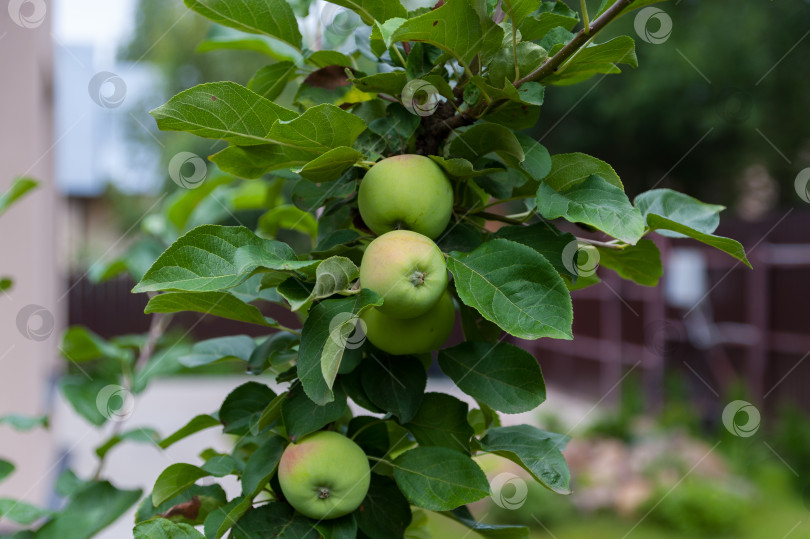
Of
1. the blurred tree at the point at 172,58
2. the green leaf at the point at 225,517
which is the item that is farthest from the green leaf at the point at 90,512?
the blurred tree at the point at 172,58

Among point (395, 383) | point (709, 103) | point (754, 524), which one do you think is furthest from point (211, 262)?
point (709, 103)

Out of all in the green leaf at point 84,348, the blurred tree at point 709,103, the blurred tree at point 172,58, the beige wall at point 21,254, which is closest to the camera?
the green leaf at point 84,348

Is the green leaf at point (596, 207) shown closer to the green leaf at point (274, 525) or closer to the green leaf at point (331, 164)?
the green leaf at point (331, 164)

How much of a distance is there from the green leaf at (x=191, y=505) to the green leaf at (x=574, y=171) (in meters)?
0.36

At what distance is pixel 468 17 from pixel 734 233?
5.37m

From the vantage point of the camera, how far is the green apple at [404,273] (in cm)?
42

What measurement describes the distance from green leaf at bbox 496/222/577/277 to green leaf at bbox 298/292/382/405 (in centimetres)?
13

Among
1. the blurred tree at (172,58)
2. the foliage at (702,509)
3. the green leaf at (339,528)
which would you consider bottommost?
the foliage at (702,509)

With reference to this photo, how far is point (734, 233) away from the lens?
5262mm

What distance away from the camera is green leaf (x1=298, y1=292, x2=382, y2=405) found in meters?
0.41

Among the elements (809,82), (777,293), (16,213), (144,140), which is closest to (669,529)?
(777,293)

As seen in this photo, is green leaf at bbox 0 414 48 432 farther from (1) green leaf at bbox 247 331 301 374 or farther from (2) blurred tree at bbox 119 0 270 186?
(2) blurred tree at bbox 119 0 270 186

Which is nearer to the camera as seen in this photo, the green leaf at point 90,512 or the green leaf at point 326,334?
the green leaf at point 326,334

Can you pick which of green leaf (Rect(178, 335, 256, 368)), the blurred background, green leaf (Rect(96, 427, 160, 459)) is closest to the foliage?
the blurred background
